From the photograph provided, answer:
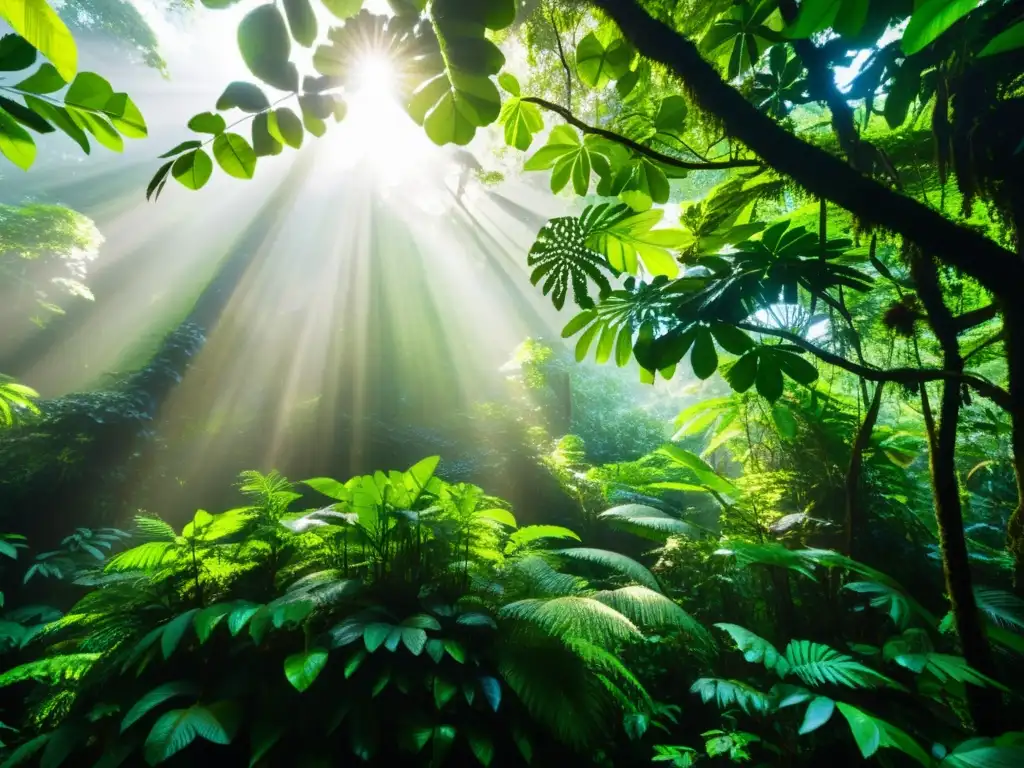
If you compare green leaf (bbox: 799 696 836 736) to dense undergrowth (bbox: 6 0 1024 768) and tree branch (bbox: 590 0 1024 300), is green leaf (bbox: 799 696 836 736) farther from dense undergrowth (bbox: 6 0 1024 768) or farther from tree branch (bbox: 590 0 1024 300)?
tree branch (bbox: 590 0 1024 300)

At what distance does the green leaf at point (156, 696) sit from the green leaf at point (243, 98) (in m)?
1.79

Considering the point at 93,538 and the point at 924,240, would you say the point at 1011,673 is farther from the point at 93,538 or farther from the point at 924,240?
the point at 93,538

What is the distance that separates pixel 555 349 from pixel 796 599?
13.3 m

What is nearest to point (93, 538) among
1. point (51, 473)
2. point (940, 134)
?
point (51, 473)

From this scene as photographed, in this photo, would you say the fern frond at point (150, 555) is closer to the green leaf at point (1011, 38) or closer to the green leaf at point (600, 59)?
the green leaf at point (600, 59)

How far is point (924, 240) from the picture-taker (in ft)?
2.22

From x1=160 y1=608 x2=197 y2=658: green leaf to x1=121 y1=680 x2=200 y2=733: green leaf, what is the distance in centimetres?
12

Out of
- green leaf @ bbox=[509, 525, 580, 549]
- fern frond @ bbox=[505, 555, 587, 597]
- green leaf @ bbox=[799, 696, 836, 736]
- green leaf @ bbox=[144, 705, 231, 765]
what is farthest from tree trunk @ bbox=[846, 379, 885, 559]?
→ green leaf @ bbox=[144, 705, 231, 765]

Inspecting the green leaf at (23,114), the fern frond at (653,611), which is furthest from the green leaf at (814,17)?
the fern frond at (653,611)

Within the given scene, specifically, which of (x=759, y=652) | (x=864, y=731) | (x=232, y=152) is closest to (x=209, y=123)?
(x=232, y=152)

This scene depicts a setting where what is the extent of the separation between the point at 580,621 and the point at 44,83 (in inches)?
71.1

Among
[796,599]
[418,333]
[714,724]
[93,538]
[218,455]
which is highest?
[418,333]

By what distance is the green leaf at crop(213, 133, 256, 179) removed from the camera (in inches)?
28.0

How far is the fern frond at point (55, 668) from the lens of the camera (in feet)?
5.44
